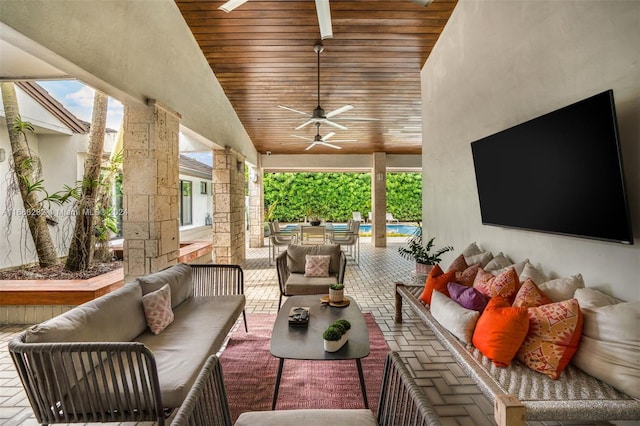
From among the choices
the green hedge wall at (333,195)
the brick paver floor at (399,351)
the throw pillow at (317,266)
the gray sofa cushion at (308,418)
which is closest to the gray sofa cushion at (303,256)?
the throw pillow at (317,266)

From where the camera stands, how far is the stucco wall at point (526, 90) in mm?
1702

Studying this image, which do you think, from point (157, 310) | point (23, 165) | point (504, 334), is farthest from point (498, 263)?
point (23, 165)

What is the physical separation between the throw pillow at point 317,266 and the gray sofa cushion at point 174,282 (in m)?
1.44

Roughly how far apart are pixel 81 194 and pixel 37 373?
11.2 ft

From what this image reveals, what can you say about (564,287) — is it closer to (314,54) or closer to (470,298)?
(470,298)

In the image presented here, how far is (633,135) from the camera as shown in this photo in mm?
1667

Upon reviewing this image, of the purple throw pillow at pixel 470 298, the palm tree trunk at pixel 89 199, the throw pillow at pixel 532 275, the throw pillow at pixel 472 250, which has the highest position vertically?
the palm tree trunk at pixel 89 199

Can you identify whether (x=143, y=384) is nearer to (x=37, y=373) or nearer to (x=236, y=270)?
(x=37, y=373)

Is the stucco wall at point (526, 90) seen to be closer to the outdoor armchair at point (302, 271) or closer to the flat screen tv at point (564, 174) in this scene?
the flat screen tv at point (564, 174)

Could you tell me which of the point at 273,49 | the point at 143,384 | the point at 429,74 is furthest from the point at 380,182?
the point at 143,384

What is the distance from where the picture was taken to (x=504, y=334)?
1773 millimetres

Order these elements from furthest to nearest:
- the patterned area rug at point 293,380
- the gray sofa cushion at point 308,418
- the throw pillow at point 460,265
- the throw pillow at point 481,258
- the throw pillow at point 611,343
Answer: the throw pillow at point 460,265, the throw pillow at point 481,258, the patterned area rug at point 293,380, the throw pillow at point 611,343, the gray sofa cushion at point 308,418

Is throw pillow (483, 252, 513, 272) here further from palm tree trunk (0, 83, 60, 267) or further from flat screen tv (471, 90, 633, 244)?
palm tree trunk (0, 83, 60, 267)

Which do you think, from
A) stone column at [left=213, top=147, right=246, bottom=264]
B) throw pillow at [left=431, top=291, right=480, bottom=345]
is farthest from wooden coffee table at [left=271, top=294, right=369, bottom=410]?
stone column at [left=213, top=147, right=246, bottom=264]
